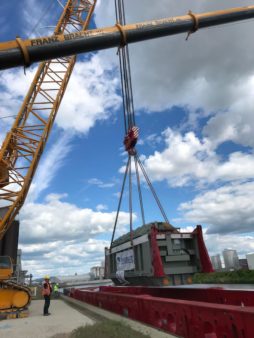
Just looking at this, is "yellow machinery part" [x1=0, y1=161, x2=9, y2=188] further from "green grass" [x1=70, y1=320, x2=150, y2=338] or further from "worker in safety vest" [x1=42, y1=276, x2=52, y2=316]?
"green grass" [x1=70, y1=320, x2=150, y2=338]

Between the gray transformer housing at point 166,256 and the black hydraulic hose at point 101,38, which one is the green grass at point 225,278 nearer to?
the gray transformer housing at point 166,256

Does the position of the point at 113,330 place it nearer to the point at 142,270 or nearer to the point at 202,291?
the point at 202,291

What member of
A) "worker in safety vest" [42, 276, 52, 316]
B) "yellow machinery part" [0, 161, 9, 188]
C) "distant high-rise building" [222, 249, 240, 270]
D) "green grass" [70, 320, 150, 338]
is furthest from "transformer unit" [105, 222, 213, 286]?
"distant high-rise building" [222, 249, 240, 270]

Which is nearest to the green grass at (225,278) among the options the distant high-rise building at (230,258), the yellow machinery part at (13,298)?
the yellow machinery part at (13,298)

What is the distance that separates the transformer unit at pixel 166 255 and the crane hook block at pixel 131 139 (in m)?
3.96

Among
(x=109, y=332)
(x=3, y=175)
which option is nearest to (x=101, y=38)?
(x=109, y=332)

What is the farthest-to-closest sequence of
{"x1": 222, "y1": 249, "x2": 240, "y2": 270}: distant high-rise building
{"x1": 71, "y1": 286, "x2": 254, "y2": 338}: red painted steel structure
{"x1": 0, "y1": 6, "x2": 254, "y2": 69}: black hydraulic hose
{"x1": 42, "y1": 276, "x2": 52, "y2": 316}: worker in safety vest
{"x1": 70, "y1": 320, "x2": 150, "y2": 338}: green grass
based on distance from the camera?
1. {"x1": 222, "y1": 249, "x2": 240, "y2": 270}: distant high-rise building
2. {"x1": 42, "y1": 276, "x2": 52, "y2": 316}: worker in safety vest
3. {"x1": 0, "y1": 6, "x2": 254, "y2": 69}: black hydraulic hose
4. {"x1": 70, "y1": 320, "x2": 150, "y2": 338}: green grass
5. {"x1": 71, "y1": 286, "x2": 254, "y2": 338}: red painted steel structure

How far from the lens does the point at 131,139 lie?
14867 mm

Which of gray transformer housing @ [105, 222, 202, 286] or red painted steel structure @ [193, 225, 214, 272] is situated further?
red painted steel structure @ [193, 225, 214, 272]

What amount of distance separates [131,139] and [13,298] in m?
8.62

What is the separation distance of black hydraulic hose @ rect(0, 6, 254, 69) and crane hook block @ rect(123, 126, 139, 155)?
233 inches

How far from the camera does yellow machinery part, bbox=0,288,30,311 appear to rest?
14.3 metres

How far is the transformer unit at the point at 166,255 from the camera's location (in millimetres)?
11352

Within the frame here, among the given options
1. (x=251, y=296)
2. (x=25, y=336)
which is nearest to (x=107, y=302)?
(x=25, y=336)
